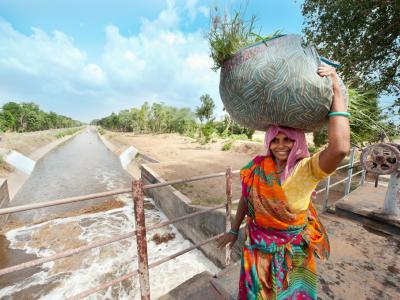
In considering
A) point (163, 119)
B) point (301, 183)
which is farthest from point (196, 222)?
point (163, 119)

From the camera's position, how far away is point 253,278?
127 centimetres

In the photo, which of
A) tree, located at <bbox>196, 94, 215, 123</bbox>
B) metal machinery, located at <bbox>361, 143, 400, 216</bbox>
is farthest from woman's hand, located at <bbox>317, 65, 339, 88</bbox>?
tree, located at <bbox>196, 94, 215, 123</bbox>

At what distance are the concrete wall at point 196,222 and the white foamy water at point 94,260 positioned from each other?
263 mm

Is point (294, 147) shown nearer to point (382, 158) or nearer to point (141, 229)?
point (141, 229)


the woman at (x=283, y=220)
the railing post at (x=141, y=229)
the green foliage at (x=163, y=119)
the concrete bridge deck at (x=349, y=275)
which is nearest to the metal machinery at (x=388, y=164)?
the concrete bridge deck at (x=349, y=275)

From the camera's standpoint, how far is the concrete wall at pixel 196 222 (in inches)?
186

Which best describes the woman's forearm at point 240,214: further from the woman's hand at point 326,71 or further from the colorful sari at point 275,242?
the woman's hand at point 326,71

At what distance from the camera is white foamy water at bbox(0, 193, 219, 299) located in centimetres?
464

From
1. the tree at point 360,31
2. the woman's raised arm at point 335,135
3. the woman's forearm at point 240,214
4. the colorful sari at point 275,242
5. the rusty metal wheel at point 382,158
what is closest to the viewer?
the woman's raised arm at point 335,135

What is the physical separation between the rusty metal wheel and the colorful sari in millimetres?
2162

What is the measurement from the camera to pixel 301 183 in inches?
42.9

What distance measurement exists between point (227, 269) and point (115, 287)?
13.0 ft

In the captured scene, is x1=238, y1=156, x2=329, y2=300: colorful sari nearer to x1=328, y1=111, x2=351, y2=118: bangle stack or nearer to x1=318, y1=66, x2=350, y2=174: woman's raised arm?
x1=318, y1=66, x2=350, y2=174: woman's raised arm

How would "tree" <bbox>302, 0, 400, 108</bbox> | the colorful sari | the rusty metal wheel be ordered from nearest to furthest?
the colorful sari
the rusty metal wheel
"tree" <bbox>302, 0, 400, 108</bbox>
